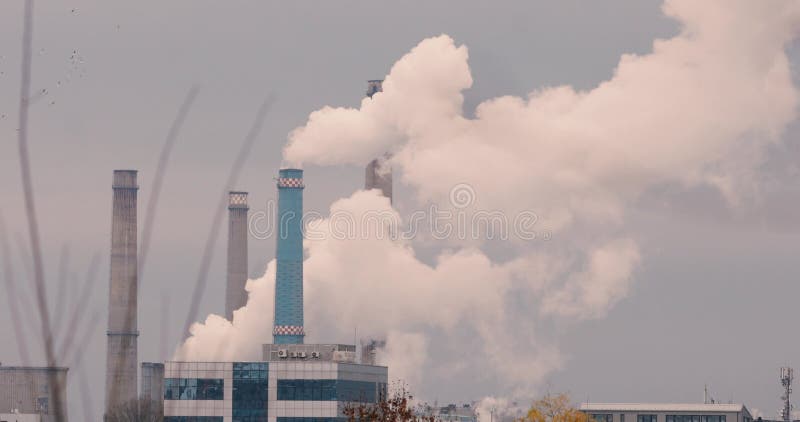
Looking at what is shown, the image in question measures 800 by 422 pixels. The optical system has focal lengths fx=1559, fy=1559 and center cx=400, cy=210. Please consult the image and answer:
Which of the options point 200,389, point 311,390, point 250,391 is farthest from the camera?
point 311,390

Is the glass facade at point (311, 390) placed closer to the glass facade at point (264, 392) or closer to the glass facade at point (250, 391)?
the glass facade at point (264, 392)

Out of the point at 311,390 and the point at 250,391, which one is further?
the point at 311,390

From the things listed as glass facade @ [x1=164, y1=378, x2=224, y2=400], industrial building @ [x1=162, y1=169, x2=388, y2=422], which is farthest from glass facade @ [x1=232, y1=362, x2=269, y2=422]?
glass facade @ [x1=164, y1=378, x2=224, y2=400]

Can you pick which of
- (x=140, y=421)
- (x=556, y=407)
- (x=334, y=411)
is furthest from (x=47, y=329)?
(x=334, y=411)

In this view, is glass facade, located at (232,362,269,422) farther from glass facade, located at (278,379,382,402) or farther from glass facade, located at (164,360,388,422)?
glass facade, located at (278,379,382,402)

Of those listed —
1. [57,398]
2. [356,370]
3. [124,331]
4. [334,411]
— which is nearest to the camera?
[57,398]

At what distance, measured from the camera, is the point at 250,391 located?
18850 centimetres

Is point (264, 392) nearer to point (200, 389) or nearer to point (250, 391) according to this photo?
point (250, 391)

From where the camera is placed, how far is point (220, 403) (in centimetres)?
18862

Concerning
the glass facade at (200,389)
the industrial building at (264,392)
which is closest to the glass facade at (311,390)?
the industrial building at (264,392)

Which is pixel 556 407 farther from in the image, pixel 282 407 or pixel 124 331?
pixel 124 331

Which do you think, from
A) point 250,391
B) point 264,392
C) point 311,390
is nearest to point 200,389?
point 250,391

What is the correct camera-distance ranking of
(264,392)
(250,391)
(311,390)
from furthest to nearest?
(311,390) → (264,392) → (250,391)

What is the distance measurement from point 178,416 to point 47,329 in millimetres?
186671
